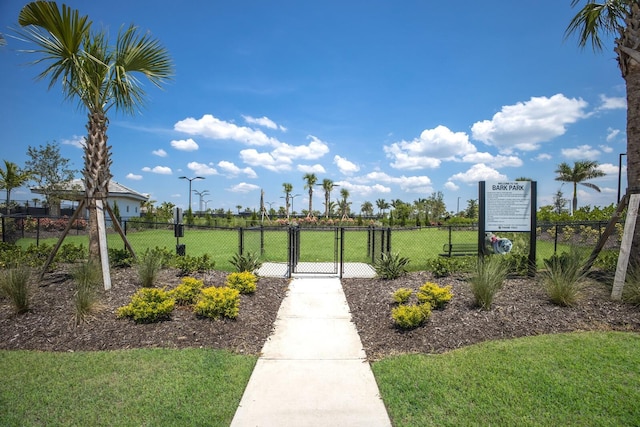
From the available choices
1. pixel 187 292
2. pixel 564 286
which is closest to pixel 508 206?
pixel 564 286

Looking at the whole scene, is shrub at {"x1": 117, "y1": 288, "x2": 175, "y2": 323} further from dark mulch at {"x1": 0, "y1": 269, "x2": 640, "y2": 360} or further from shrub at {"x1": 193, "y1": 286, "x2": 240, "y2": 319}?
→ shrub at {"x1": 193, "y1": 286, "x2": 240, "y2": 319}

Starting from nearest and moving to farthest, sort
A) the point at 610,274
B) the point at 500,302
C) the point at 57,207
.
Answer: the point at 500,302
the point at 610,274
the point at 57,207

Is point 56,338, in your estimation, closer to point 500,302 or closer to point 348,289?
point 348,289

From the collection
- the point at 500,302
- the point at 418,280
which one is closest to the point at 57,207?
the point at 418,280

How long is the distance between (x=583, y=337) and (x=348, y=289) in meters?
4.29

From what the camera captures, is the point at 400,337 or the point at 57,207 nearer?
the point at 400,337

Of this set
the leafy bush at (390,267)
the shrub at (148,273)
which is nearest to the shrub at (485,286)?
the leafy bush at (390,267)

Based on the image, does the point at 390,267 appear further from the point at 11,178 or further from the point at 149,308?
the point at 11,178

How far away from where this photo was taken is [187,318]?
213 inches

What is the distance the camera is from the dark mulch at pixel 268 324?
469cm

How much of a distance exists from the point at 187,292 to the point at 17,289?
2495mm

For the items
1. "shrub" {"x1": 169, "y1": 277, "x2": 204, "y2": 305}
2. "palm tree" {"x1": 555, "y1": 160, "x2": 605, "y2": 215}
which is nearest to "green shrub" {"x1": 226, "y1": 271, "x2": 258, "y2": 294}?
"shrub" {"x1": 169, "y1": 277, "x2": 204, "y2": 305}

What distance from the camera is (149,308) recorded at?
512 cm

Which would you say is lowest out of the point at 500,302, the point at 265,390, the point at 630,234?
the point at 265,390
